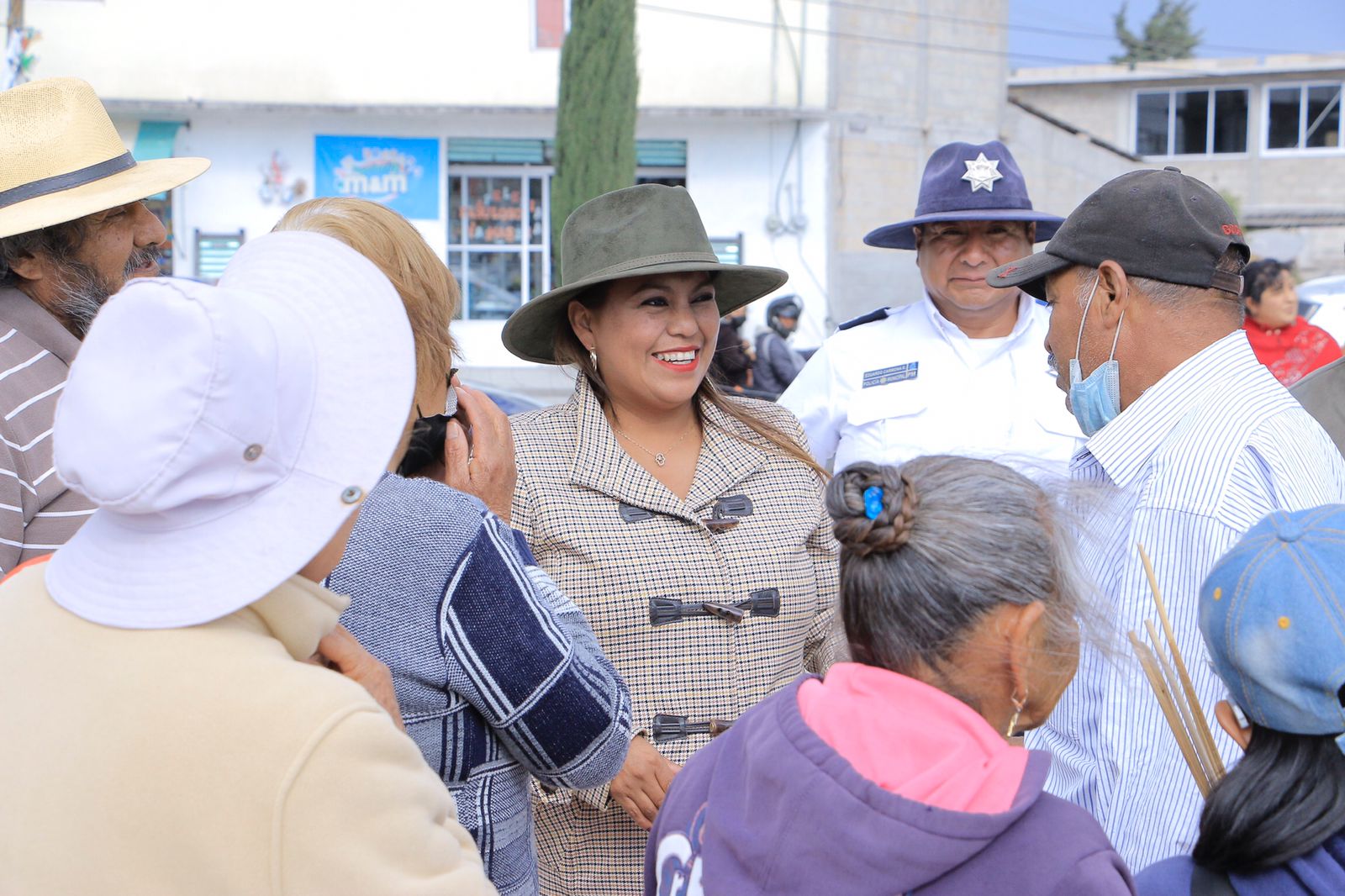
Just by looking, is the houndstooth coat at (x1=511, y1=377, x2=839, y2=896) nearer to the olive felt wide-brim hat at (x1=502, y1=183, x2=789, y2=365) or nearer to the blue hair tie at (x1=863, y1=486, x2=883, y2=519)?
the olive felt wide-brim hat at (x1=502, y1=183, x2=789, y2=365)

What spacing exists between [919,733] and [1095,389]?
1.22 m

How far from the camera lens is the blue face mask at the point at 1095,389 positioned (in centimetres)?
231

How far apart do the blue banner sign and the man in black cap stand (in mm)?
15329

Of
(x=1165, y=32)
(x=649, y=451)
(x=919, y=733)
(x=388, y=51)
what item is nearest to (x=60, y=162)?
Answer: (x=649, y=451)

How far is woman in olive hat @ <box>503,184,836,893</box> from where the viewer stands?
253 cm

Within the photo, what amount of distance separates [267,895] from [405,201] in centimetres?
1658

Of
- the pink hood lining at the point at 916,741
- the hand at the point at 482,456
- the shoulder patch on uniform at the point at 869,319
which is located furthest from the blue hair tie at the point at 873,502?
the shoulder patch on uniform at the point at 869,319

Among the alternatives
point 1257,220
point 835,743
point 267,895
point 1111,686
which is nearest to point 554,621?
point 835,743

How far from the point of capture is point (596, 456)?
2674 mm

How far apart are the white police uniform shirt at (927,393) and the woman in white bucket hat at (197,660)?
253 centimetres

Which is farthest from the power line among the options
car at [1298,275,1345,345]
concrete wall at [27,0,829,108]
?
car at [1298,275,1345,345]

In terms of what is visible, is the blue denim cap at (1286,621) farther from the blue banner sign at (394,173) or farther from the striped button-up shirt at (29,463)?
the blue banner sign at (394,173)

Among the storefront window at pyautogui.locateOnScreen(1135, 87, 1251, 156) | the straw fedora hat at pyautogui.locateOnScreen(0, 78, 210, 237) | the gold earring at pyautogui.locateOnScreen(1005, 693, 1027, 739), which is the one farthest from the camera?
the storefront window at pyautogui.locateOnScreen(1135, 87, 1251, 156)

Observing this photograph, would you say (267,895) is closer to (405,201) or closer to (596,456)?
(596,456)
